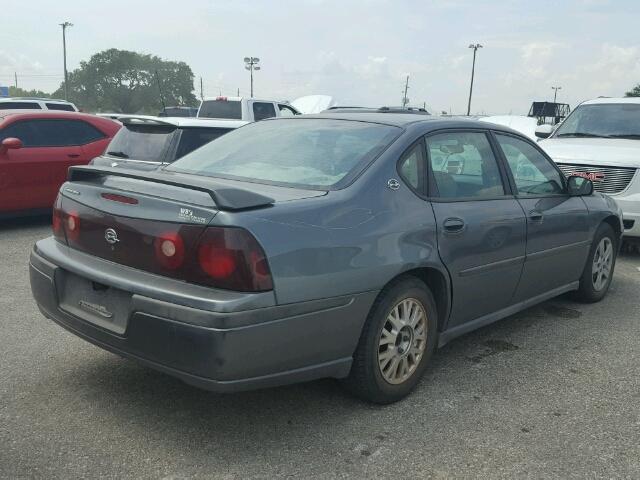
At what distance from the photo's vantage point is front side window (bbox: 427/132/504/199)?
11.9 feet

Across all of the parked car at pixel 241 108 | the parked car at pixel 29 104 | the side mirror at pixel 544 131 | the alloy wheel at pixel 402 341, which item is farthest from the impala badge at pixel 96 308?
the parked car at pixel 29 104

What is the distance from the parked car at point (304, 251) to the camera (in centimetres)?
261

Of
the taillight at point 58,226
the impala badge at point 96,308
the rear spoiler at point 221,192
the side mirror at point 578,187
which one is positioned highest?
the rear spoiler at point 221,192

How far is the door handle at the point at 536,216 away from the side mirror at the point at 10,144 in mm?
6289

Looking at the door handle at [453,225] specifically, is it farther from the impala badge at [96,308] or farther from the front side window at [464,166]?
the impala badge at [96,308]

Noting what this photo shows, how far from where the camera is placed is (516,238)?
3.97 m

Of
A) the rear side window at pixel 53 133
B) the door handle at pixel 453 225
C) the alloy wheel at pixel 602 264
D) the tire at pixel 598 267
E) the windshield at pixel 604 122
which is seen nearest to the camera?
the door handle at pixel 453 225

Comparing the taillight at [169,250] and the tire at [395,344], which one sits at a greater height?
the taillight at [169,250]

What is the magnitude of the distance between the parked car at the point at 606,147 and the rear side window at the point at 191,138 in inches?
165

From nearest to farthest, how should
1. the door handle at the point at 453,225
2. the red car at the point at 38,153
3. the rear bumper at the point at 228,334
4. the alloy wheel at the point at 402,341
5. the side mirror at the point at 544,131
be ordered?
the rear bumper at the point at 228,334 → the alloy wheel at the point at 402,341 → the door handle at the point at 453,225 → the red car at the point at 38,153 → the side mirror at the point at 544,131

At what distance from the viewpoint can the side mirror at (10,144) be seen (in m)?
7.64

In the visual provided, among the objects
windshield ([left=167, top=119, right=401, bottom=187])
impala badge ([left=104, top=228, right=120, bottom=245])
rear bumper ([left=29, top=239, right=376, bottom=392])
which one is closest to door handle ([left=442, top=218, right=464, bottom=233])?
windshield ([left=167, top=119, right=401, bottom=187])

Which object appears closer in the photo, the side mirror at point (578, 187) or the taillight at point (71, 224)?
the taillight at point (71, 224)

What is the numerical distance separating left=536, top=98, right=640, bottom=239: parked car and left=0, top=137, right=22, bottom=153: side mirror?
6.55 metres
